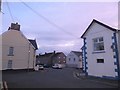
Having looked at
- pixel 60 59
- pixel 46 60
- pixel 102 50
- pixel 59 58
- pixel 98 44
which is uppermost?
pixel 98 44

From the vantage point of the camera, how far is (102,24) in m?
18.2

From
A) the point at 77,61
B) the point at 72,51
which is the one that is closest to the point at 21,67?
the point at 77,61

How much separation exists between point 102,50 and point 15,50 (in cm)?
2399

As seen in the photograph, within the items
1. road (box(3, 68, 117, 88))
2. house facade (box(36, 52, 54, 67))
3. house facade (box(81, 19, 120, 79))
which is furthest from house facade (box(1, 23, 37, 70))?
house facade (box(36, 52, 54, 67))

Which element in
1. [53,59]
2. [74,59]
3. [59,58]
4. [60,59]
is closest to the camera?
[74,59]

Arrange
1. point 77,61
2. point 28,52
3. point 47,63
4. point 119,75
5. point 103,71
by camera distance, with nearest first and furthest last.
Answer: point 119,75 < point 103,71 < point 28,52 < point 77,61 < point 47,63

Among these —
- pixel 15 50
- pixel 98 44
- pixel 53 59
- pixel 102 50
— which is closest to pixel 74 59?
pixel 53 59

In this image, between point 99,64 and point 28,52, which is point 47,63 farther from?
point 99,64

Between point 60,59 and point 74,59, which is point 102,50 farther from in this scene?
point 60,59

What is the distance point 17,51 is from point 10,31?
4400 millimetres

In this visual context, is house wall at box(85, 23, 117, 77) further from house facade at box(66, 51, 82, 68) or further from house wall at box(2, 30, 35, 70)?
house facade at box(66, 51, 82, 68)

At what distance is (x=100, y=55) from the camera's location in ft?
59.5

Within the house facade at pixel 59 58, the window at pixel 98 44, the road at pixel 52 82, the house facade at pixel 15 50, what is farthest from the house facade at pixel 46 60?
the window at pixel 98 44

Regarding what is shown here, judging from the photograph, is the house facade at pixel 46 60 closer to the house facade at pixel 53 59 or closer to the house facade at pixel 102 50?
the house facade at pixel 53 59
